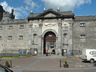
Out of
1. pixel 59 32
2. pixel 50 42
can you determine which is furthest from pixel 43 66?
pixel 50 42

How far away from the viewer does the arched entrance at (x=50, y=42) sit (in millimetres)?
31219

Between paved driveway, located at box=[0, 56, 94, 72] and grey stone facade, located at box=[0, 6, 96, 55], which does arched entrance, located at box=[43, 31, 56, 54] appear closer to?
grey stone facade, located at box=[0, 6, 96, 55]

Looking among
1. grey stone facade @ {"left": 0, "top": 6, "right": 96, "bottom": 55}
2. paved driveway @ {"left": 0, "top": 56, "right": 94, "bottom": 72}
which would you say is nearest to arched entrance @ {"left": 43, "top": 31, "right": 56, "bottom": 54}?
grey stone facade @ {"left": 0, "top": 6, "right": 96, "bottom": 55}

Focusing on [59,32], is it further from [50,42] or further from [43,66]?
[43,66]

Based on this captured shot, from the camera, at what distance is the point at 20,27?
112ft

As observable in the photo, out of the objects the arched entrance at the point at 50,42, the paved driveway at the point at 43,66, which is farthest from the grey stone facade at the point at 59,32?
the paved driveway at the point at 43,66

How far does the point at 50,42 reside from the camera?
1236 inches

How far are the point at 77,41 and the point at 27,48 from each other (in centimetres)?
1239

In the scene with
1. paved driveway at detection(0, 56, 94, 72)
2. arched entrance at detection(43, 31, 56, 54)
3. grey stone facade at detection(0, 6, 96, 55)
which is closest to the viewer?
paved driveway at detection(0, 56, 94, 72)

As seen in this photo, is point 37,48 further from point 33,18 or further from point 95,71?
point 95,71

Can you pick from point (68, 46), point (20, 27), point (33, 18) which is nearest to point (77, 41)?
point (68, 46)

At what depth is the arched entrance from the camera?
102 feet

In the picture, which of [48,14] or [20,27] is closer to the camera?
[48,14]

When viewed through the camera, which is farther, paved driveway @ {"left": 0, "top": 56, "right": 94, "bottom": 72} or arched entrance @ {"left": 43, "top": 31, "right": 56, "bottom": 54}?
arched entrance @ {"left": 43, "top": 31, "right": 56, "bottom": 54}
